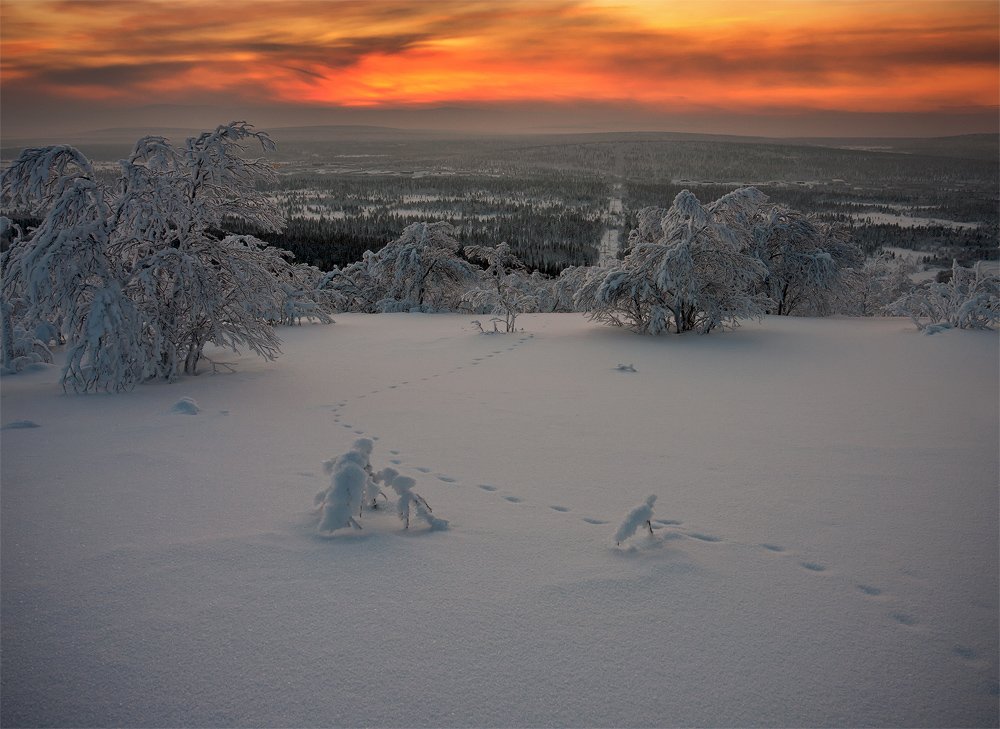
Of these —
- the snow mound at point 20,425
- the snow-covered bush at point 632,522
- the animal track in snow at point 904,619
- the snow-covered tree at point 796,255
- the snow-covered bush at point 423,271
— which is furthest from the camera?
the snow-covered bush at point 423,271

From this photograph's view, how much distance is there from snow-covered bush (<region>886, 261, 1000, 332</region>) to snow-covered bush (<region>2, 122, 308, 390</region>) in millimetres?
11137

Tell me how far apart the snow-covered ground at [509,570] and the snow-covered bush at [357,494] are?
94 mm

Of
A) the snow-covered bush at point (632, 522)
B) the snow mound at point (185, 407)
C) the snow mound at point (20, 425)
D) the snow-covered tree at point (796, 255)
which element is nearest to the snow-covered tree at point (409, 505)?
the snow-covered bush at point (632, 522)

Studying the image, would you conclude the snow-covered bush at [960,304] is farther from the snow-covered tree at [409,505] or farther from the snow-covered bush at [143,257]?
the snow-covered bush at [143,257]

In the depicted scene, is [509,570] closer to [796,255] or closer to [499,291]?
[499,291]

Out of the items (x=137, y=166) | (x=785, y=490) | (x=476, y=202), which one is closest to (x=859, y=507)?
(x=785, y=490)

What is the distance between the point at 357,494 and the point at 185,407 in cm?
358

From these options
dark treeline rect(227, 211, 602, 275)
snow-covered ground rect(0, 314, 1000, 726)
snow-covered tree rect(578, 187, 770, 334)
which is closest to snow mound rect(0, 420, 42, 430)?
snow-covered ground rect(0, 314, 1000, 726)

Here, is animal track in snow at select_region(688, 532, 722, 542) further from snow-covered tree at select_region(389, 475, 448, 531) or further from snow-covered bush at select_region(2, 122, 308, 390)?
snow-covered bush at select_region(2, 122, 308, 390)

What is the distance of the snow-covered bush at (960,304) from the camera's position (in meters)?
10.9

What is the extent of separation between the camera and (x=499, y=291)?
18.5 m

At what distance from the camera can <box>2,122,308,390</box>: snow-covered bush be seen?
6.89 m

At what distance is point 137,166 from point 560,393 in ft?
18.4

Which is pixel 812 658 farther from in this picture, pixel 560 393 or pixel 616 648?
pixel 560 393
